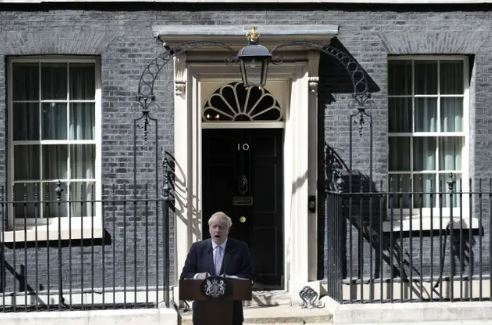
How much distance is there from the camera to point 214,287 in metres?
8.94

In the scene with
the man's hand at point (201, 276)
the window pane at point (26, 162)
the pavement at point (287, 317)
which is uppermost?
the window pane at point (26, 162)

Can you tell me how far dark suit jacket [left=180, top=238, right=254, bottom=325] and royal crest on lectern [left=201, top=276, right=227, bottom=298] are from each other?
33 cm

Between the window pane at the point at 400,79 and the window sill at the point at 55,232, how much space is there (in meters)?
4.06

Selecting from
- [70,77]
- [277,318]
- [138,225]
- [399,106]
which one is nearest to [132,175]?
[138,225]

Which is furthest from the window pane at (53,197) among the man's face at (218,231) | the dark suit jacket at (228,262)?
the man's face at (218,231)

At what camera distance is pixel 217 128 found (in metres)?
13.0

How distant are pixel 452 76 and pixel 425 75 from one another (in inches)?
13.7

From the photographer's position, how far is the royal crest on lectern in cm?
894

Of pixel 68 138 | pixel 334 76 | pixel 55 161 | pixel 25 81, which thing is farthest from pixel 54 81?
pixel 334 76

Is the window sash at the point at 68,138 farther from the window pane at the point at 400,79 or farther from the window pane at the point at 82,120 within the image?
the window pane at the point at 400,79

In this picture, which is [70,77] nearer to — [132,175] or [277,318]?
[132,175]

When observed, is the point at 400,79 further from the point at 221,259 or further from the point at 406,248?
the point at 221,259

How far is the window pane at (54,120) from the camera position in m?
12.8

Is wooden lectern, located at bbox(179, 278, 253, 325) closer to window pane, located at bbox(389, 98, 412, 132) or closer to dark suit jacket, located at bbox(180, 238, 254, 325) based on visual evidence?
dark suit jacket, located at bbox(180, 238, 254, 325)
